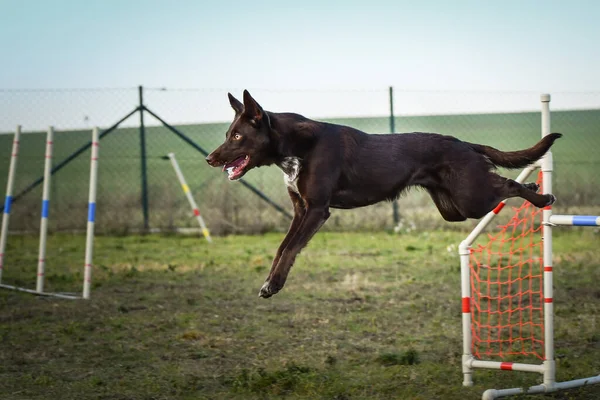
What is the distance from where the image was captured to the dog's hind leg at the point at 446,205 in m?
3.56

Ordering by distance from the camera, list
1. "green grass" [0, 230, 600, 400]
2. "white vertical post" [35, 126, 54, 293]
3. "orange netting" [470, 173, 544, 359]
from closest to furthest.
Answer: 1. "green grass" [0, 230, 600, 400]
2. "orange netting" [470, 173, 544, 359]
3. "white vertical post" [35, 126, 54, 293]

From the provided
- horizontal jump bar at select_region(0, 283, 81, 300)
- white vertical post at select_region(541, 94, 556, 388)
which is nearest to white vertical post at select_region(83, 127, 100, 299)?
horizontal jump bar at select_region(0, 283, 81, 300)

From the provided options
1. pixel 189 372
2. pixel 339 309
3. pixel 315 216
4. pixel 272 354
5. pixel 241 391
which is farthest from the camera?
pixel 339 309

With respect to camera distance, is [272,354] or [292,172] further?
[272,354]

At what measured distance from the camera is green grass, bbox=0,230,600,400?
6.05m

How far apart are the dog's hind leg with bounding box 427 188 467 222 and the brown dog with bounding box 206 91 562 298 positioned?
43 millimetres

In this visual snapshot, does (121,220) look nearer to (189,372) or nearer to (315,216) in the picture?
(189,372)

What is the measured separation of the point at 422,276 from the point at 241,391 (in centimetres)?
555

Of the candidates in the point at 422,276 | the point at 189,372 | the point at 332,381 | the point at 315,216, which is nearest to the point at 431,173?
the point at 315,216

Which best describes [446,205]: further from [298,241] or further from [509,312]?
[509,312]

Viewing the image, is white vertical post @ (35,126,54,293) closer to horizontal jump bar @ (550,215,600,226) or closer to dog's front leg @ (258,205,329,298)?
horizontal jump bar @ (550,215,600,226)

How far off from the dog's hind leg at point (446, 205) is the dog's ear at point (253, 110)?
87cm

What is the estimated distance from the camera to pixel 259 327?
821cm

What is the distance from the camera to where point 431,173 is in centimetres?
346
